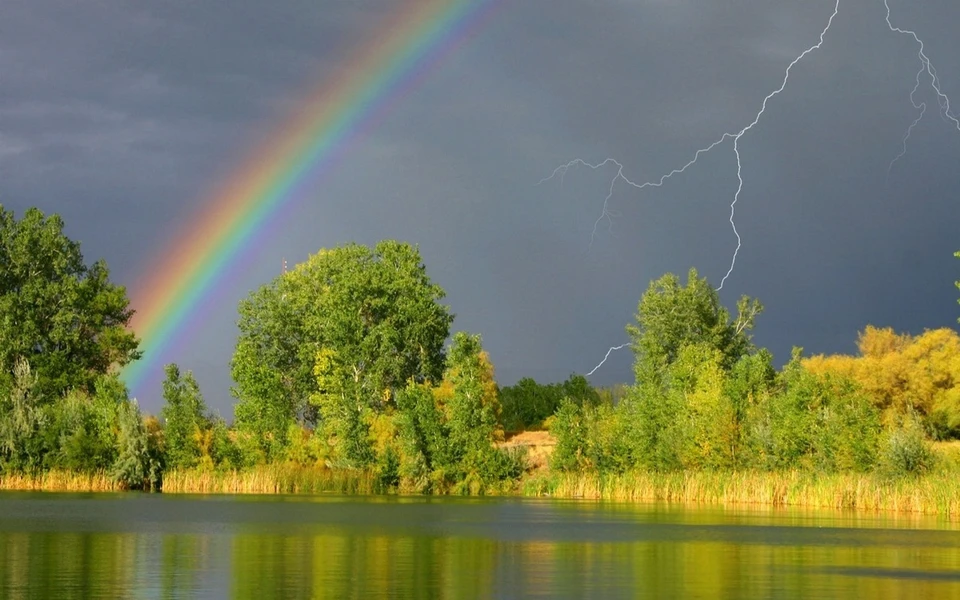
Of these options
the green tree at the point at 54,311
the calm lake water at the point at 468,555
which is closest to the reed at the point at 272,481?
the green tree at the point at 54,311

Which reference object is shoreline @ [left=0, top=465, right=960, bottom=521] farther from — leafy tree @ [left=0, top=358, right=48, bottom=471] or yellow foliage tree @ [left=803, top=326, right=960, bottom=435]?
yellow foliage tree @ [left=803, top=326, right=960, bottom=435]

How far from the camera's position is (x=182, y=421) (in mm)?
90625

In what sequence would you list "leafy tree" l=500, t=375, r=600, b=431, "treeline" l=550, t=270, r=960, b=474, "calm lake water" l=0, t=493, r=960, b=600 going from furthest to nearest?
"leafy tree" l=500, t=375, r=600, b=431
"treeline" l=550, t=270, r=960, b=474
"calm lake water" l=0, t=493, r=960, b=600

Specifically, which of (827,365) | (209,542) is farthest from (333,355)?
(209,542)

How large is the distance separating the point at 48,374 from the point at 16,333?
418 cm

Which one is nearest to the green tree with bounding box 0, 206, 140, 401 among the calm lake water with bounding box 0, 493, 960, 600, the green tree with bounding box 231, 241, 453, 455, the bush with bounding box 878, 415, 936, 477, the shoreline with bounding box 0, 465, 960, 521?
the green tree with bounding box 231, 241, 453, 455

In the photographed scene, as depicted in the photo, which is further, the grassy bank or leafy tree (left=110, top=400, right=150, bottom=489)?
leafy tree (left=110, top=400, right=150, bottom=489)

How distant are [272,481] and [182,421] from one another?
27.7 feet

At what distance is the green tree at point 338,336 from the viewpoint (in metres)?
99.8

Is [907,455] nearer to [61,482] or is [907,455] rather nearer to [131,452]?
[131,452]

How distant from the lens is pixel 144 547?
110 ft

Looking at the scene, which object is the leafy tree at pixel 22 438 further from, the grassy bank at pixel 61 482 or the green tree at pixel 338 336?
the green tree at pixel 338 336

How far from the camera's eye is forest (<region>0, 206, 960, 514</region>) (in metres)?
70.8

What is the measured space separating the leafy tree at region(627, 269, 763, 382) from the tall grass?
103 ft
